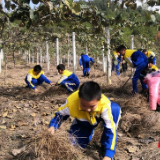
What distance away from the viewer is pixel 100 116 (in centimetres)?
215

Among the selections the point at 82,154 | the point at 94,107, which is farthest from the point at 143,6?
the point at 82,154

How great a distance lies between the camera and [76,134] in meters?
2.54

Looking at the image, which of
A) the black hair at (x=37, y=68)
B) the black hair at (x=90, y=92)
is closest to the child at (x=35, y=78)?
the black hair at (x=37, y=68)

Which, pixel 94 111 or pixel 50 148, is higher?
pixel 94 111

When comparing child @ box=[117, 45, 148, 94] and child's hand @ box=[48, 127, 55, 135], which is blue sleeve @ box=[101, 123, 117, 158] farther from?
child @ box=[117, 45, 148, 94]

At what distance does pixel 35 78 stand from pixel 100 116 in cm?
479

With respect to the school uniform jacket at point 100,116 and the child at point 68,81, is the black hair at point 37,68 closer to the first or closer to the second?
the child at point 68,81

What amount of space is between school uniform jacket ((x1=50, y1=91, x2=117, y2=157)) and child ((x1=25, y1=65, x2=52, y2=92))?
4126 millimetres

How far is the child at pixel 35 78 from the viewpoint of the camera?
6328 mm

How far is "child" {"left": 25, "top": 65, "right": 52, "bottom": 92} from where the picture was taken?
20.8 ft

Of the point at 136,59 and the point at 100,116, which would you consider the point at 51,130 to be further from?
the point at 136,59

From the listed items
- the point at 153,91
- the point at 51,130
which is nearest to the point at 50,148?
the point at 51,130

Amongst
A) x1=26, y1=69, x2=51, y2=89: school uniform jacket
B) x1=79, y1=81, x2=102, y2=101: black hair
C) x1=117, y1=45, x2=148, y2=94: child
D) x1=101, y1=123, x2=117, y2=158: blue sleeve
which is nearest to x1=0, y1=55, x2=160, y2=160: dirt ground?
x1=101, y1=123, x2=117, y2=158: blue sleeve

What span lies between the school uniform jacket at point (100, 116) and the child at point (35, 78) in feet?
13.5
